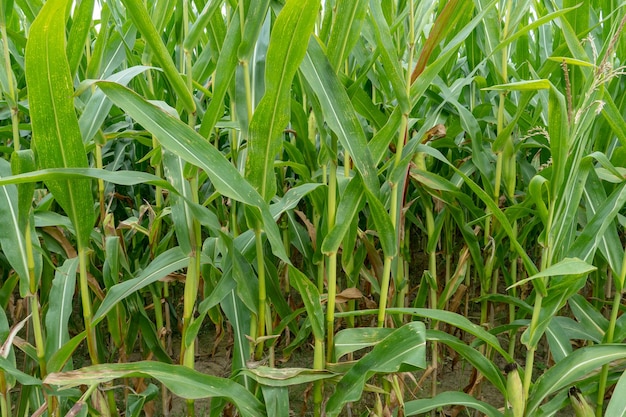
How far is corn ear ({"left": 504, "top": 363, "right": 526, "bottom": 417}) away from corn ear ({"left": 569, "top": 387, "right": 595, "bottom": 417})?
0.37 feet

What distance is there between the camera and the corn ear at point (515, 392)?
99cm

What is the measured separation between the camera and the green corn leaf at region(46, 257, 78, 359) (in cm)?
107

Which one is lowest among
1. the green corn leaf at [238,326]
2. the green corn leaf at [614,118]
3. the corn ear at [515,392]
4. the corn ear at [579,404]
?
the corn ear at [579,404]

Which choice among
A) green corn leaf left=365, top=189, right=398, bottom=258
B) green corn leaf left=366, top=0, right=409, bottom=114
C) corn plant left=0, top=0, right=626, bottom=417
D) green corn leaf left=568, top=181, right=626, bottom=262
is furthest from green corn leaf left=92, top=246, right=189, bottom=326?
green corn leaf left=568, top=181, right=626, bottom=262

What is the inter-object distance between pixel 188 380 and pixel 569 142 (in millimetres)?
749

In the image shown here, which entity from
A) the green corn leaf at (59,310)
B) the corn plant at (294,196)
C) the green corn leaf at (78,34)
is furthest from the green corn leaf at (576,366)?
the green corn leaf at (78,34)

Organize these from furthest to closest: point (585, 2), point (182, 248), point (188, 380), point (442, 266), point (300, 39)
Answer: point (442, 266) < point (585, 2) < point (182, 248) < point (188, 380) < point (300, 39)

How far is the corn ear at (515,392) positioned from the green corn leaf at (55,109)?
82cm

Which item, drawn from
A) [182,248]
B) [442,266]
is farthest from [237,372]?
[442,266]

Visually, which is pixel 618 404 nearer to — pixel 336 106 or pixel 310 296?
pixel 310 296

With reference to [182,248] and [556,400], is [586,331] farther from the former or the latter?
→ [182,248]

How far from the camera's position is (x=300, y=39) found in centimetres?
79

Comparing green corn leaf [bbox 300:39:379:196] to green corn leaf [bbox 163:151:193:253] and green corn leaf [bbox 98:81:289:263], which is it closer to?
green corn leaf [bbox 98:81:289:263]

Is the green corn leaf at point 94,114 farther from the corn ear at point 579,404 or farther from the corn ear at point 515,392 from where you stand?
the corn ear at point 579,404
